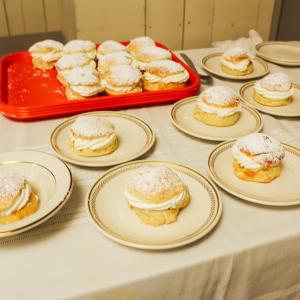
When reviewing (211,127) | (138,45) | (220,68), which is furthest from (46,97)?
(220,68)

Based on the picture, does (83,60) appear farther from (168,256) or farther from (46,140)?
(168,256)

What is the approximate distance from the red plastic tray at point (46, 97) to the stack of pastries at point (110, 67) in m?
0.05

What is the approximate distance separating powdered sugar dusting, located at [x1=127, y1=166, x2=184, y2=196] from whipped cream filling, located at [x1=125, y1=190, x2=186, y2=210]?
18mm

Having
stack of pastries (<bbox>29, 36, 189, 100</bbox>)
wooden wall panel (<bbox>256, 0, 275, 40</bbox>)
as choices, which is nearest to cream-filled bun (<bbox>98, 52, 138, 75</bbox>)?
stack of pastries (<bbox>29, 36, 189, 100</bbox>)

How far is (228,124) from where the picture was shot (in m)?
1.40

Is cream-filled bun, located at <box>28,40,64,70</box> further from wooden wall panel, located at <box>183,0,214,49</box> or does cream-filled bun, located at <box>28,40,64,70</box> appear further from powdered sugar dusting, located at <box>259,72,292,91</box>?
wooden wall panel, located at <box>183,0,214,49</box>

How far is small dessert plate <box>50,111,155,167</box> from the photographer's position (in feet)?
3.84

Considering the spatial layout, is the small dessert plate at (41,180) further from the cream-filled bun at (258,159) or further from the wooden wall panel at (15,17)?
the wooden wall panel at (15,17)

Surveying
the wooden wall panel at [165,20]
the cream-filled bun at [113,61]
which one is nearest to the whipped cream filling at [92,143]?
the cream-filled bun at [113,61]

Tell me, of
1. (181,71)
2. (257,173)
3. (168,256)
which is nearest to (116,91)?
(181,71)

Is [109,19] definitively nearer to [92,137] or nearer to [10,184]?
[92,137]

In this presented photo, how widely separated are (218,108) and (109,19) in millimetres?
1738

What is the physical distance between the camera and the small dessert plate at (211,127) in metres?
1.33

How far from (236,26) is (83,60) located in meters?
1.89
